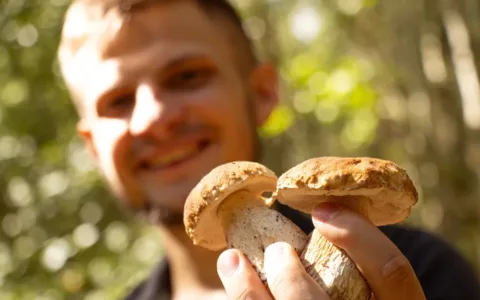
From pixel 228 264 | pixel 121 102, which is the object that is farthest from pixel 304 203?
pixel 121 102

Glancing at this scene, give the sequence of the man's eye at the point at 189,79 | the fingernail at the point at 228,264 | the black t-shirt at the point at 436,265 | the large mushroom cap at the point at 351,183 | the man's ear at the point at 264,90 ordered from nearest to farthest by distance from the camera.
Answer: the large mushroom cap at the point at 351,183, the fingernail at the point at 228,264, the black t-shirt at the point at 436,265, the man's eye at the point at 189,79, the man's ear at the point at 264,90

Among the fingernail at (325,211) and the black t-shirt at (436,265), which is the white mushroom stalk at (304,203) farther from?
the black t-shirt at (436,265)

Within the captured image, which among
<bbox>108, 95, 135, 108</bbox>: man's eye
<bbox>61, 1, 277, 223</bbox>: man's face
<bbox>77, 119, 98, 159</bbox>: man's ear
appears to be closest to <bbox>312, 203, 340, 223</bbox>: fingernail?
<bbox>61, 1, 277, 223</bbox>: man's face

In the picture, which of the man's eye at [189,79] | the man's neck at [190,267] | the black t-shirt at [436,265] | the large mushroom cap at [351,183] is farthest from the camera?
the man's neck at [190,267]

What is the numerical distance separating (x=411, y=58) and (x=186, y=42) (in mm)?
3217

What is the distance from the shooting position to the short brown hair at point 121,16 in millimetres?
1785

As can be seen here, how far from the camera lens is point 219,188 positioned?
98 cm

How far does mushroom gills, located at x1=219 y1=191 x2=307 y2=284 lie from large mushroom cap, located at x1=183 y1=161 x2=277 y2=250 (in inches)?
0.7

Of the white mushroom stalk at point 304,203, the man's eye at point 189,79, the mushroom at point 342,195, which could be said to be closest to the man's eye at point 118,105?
the man's eye at point 189,79

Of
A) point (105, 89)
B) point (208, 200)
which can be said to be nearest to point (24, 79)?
point (105, 89)

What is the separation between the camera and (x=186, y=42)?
1.80 meters

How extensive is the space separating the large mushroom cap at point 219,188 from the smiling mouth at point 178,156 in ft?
2.29

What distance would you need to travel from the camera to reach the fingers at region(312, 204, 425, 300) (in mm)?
910

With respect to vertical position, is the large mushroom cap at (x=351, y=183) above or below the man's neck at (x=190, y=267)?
above
